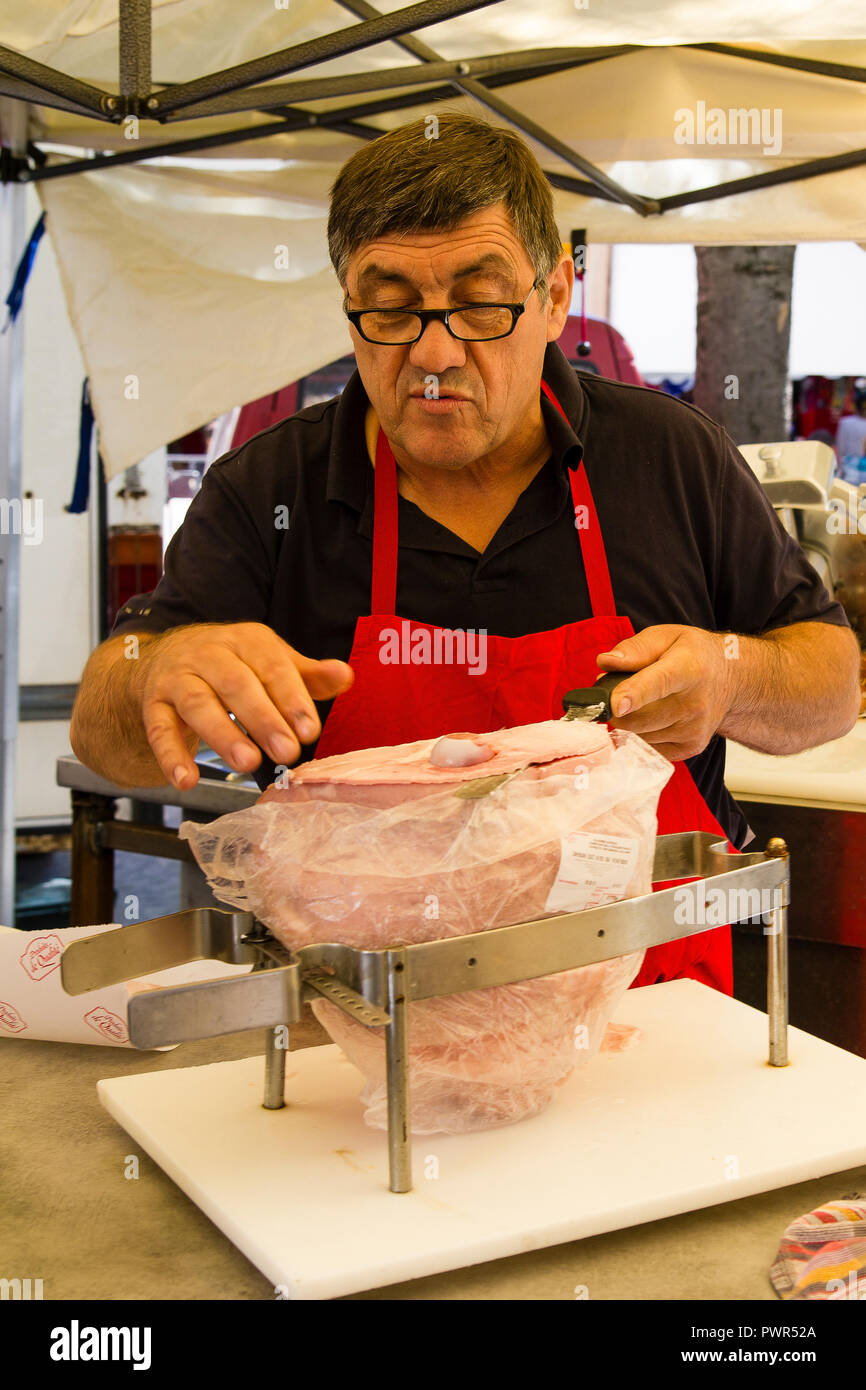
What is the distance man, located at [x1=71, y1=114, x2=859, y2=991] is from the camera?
1.69 m

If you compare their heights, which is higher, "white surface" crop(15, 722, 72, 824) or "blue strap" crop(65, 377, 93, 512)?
"blue strap" crop(65, 377, 93, 512)

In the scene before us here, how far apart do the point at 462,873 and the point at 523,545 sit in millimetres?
820

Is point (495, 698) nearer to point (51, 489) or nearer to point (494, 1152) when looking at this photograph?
point (494, 1152)

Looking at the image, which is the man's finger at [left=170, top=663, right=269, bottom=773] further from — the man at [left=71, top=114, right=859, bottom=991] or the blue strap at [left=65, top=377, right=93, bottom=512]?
the blue strap at [left=65, top=377, right=93, bottom=512]

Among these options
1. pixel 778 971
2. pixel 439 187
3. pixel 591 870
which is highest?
pixel 439 187

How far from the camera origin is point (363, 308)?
1738mm

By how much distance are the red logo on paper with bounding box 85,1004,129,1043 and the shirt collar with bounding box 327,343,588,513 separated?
805 millimetres

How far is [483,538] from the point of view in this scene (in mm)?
1935

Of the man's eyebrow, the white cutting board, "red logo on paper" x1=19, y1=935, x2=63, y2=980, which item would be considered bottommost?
the white cutting board

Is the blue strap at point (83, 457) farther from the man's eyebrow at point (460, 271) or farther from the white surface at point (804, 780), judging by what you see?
the man's eyebrow at point (460, 271)
